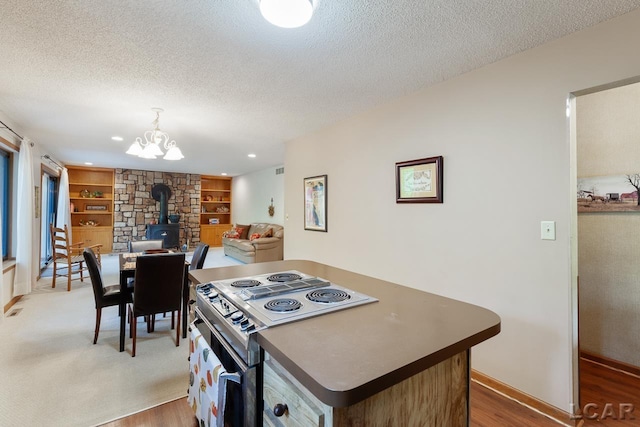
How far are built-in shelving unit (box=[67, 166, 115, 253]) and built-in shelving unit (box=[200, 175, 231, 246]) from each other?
252 cm

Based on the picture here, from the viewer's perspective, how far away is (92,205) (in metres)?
8.23

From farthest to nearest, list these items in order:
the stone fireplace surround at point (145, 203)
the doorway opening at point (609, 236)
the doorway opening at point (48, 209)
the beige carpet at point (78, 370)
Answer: the stone fireplace surround at point (145, 203) → the doorway opening at point (48, 209) → the doorway opening at point (609, 236) → the beige carpet at point (78, 370)

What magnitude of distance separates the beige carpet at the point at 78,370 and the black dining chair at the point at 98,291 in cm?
31

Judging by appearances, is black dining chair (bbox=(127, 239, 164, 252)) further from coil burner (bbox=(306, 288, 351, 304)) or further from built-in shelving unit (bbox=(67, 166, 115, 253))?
built-in shelving unit (bbox=(67, 166, 115, 253))

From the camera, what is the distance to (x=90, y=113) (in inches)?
127

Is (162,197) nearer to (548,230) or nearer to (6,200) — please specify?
(6,200)

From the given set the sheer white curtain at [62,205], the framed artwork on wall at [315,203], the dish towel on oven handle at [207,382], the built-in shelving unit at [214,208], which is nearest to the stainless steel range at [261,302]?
the dish towel on oven handle at [207,382]

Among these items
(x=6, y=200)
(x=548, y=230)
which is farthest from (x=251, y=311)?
(x=6, y=200)

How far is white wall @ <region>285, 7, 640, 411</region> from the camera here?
1733 millimetres

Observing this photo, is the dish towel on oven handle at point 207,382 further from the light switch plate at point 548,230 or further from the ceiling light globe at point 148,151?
the ceiling light globe at point 148,151

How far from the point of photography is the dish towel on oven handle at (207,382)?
1.04 meters

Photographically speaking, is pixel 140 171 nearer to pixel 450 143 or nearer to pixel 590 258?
pixel 450 143

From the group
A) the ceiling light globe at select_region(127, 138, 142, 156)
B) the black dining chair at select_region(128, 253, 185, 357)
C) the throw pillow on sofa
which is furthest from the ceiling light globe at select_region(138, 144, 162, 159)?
the throw pillow on sofa

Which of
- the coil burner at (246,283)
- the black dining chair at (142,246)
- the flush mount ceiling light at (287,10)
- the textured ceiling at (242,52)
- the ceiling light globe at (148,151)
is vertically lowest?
the black dining chair at (142,246)
